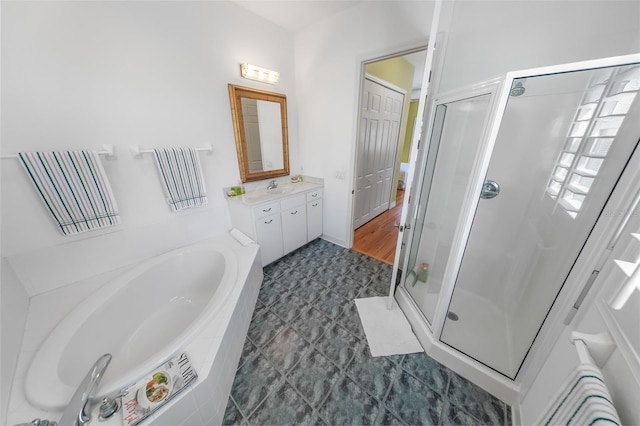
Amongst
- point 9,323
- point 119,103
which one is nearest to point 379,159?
point 119,103

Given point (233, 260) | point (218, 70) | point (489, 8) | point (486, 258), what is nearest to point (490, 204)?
point (486, 258)

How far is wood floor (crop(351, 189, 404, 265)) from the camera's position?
2.63 metres

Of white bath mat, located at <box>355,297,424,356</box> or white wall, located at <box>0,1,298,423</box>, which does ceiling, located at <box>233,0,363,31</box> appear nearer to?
white wall, located at <box>0,1,298,423</box>

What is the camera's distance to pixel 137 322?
1530 millimetres

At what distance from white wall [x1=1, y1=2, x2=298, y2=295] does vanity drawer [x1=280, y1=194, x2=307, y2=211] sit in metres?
0.66

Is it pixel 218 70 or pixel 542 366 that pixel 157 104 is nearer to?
pixel 218 70

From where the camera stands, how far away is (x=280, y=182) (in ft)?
9.01

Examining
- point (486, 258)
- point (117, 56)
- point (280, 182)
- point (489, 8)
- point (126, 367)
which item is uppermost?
point (489, 8)

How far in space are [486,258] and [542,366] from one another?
2.85ft

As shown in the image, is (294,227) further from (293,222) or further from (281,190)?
(281,190)

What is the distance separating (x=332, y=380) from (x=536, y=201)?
185 centimetres

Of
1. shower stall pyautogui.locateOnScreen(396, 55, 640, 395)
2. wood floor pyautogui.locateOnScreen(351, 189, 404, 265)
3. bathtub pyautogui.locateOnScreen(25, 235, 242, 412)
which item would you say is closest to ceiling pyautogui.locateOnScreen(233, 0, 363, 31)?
shower stall pyautogui.locateOnScreen(396, 55, 640, 395)

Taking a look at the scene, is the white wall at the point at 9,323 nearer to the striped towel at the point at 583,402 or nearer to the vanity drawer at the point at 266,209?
the vanity drawer at the point at 266,209

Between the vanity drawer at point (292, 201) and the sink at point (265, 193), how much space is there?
101mm
